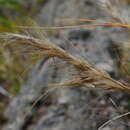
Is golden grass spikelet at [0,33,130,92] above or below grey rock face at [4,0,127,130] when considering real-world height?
above

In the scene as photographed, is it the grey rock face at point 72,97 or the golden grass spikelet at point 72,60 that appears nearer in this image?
the golden grass spikelet at point 72,60

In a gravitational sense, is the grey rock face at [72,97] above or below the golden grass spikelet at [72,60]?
below

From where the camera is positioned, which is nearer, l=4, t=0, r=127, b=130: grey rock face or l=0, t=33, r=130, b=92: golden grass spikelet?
l=0, t=33, r=130, b=92: golden grass spikelet

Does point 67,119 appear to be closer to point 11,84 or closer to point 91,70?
point 91,70

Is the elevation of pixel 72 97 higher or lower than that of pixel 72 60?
lower

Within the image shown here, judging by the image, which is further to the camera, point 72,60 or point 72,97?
point 72,97
